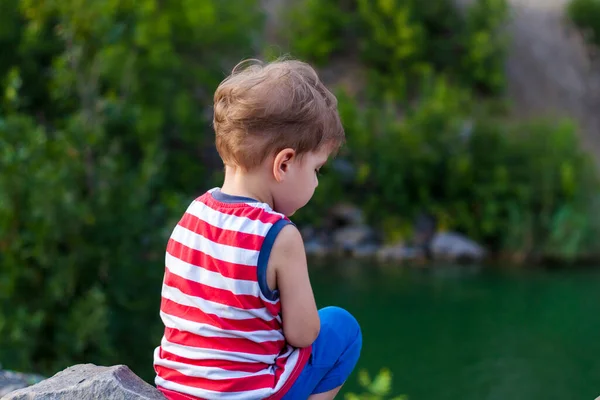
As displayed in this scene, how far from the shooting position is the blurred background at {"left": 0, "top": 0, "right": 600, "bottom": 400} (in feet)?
20.9

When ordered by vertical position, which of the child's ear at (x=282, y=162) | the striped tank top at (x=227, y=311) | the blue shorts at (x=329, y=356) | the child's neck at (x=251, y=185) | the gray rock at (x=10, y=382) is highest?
the child's ear at (x=282, y=162)

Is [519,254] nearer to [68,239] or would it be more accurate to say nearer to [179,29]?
[179,29]

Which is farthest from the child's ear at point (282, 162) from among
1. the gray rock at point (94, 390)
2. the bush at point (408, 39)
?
the bush at point (408, 39)

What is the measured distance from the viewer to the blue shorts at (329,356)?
217 cm

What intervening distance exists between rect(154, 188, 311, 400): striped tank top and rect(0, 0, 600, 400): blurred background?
3.33 ft

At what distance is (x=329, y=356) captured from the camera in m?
2.21

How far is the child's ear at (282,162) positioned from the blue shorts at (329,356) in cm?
44

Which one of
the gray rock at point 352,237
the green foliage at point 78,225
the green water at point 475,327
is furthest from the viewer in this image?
the gray rock at point 352,237

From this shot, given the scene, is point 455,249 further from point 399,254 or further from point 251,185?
point 251,185

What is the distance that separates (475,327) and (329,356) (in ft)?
30.1

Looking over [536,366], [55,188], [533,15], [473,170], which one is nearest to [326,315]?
[55,188]

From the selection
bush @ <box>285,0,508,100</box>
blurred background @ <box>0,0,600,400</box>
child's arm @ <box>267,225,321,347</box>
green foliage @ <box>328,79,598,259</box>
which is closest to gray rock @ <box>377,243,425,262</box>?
blurred background @ <box>0,0,600,400</box>

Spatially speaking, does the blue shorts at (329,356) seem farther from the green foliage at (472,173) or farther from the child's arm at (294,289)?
the green foliage at (472,173)

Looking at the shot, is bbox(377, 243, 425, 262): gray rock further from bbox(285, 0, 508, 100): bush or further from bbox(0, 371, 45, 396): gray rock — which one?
bbox(0, 371, 45, 396): gray rock
